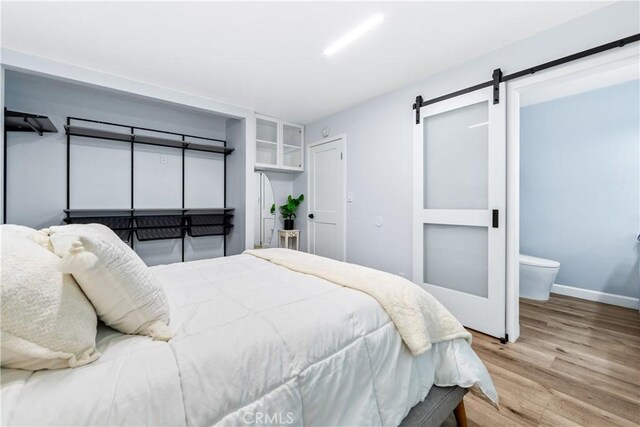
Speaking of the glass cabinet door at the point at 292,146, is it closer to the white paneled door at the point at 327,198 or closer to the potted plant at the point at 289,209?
the white paneled door at the point at 327,198

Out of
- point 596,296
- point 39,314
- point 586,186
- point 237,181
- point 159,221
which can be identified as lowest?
point 596,296

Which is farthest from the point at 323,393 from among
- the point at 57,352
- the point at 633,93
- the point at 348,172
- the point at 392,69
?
the point at 633,93

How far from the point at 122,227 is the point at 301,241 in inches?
96.3

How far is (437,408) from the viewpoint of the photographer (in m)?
1.21

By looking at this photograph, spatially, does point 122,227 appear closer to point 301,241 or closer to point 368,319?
point 301,241

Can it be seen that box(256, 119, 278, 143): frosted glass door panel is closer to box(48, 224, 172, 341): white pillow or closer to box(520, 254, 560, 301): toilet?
box(48, 224, 172, 341): white pillow

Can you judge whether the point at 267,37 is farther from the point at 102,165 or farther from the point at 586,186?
the point at 586,186

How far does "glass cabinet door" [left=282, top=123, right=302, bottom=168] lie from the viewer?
14.2 ft

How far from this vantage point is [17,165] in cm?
266

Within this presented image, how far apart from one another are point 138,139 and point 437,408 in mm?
3784

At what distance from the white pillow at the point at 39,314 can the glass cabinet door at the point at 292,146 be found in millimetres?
3663

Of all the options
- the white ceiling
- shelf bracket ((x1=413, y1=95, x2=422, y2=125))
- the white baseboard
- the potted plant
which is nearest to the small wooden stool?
the potted plant

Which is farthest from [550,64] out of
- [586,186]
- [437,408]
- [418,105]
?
[437,408]

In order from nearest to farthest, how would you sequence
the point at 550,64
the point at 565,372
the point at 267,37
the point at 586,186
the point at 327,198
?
1. the point at 565,372
2. the point at 550,64
3. the point at 267,37
4. the point at 586,186
5. the point at 327,198
